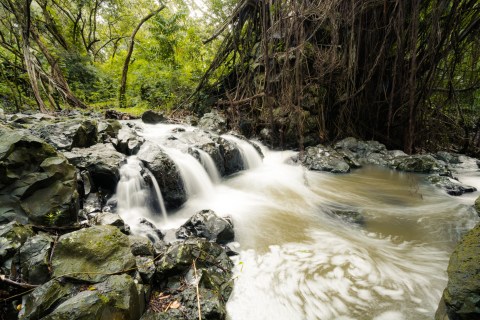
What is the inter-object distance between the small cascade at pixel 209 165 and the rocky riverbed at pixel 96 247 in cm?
86

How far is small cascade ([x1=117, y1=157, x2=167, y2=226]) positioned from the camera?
3.27 m

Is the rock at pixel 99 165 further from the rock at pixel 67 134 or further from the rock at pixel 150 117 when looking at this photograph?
the rock at pixel 150 117

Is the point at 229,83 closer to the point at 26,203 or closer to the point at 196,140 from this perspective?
the point at 196,140

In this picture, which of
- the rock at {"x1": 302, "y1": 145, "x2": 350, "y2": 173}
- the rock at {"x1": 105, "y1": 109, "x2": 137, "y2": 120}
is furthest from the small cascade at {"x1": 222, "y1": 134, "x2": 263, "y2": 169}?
the rock at {"x1": 105, "y1": 109, "x2": 137, "y2": 120}

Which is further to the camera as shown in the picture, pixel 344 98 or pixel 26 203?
pixel 344 98

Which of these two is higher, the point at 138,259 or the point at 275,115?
the point at 275,115

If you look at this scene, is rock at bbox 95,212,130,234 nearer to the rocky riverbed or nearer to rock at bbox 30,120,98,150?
the rocky riverbed

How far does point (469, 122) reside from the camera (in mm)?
7152

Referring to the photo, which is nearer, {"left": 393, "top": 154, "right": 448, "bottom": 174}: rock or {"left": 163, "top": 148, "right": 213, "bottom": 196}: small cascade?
{"left": 163, "top": 148, "right": 213, "bottom": 196}: small cascade

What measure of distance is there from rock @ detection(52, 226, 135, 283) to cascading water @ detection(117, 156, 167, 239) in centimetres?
118

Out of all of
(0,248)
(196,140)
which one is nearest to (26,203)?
(0,248)

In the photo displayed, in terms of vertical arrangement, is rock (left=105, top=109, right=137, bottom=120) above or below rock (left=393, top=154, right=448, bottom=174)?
above

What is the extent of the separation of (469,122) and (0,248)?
10.3 meters

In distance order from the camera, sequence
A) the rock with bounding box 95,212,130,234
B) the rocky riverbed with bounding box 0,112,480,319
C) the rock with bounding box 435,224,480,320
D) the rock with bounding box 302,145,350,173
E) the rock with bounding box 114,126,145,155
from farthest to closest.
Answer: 1. the rock with bounding box 302,145,350,173
2. the rock with bounding box 114,126,145,155
3. the rock with bounding box 95,212,130,234
4. the rocky riverbed with bounding box 0,112,480,319
5. the rock with bounding box 435,224,480,320
